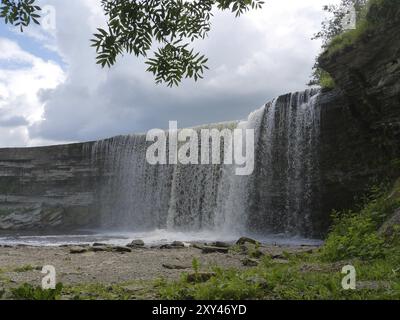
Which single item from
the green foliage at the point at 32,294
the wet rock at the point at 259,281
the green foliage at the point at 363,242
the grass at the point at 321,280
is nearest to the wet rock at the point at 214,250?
the green foliage at the point at 363,242

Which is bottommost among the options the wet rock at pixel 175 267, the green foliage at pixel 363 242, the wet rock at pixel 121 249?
the wet rock at pixel 121 249

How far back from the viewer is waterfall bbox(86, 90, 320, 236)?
21031mm

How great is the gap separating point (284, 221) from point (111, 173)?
16.2 meters

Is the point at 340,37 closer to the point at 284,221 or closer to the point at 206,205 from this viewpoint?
the point at 284,221

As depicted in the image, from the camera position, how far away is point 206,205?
25297mm

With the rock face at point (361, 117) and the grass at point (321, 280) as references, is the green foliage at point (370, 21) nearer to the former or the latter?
the rock face at point (361, 117)

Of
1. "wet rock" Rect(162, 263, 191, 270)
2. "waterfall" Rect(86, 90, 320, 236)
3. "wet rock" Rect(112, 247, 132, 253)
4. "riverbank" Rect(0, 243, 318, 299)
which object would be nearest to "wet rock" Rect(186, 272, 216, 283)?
"riverbank" Rect(0, 243, 318, 299)

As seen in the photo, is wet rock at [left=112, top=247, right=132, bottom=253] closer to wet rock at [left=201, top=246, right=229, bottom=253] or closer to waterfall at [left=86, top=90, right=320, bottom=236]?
wet rock at [left=201, top=246, right=229, bottom=253]

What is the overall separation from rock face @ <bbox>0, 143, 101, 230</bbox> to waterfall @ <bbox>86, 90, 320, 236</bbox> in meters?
6.53

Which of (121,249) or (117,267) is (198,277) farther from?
(121,249)

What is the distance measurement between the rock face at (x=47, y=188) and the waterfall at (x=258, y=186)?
6529 mm

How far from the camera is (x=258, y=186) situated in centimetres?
2295

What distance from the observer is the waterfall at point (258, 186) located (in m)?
21.0

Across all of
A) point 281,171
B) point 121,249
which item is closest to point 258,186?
point 281,171
